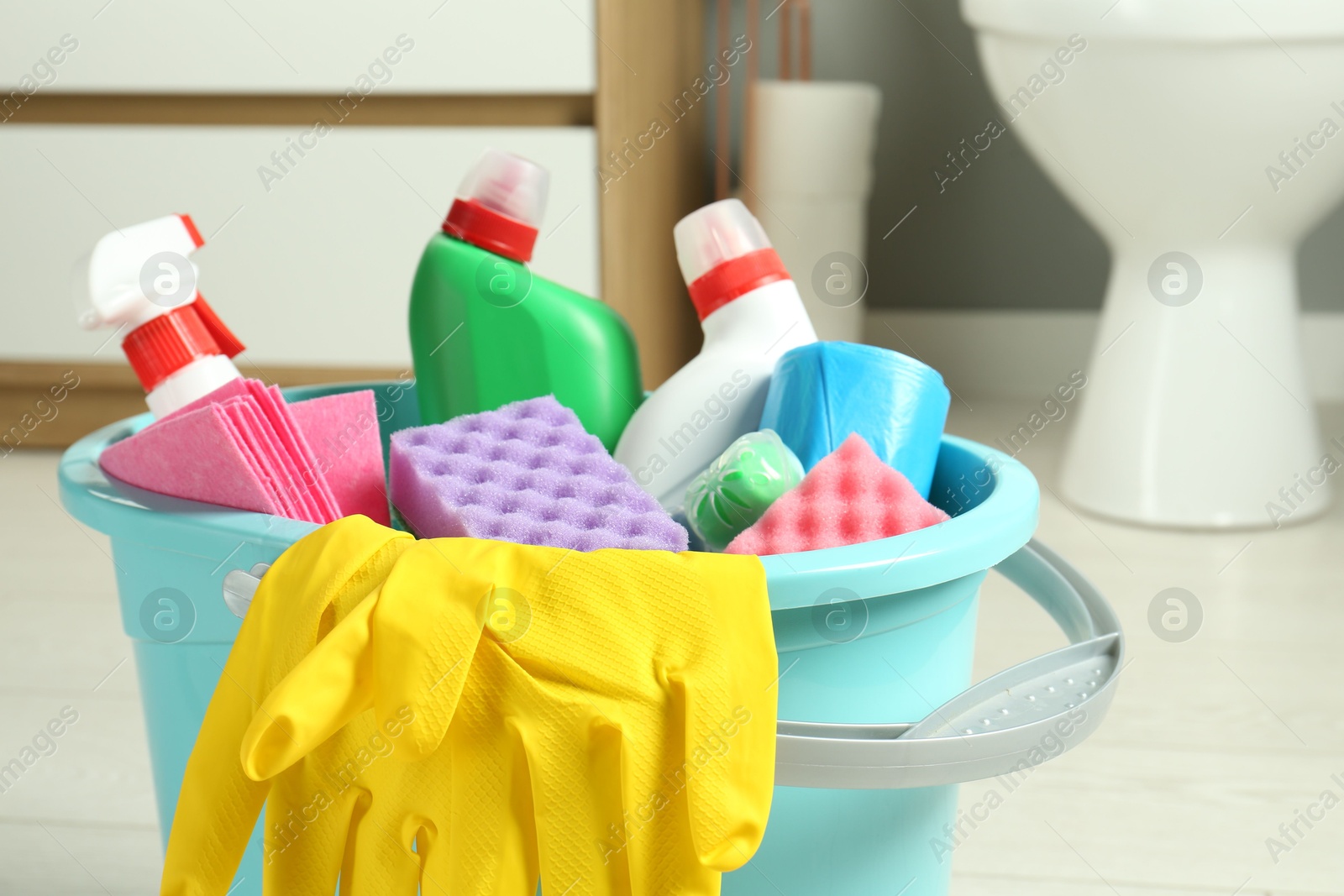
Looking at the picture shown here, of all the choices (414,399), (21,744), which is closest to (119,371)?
(21,744)

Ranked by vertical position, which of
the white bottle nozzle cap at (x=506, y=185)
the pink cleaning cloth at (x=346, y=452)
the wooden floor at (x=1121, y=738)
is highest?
the white bottle nozzle cap at (x=506, y=185)

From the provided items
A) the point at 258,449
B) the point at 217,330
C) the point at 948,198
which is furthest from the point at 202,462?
the point at 948,198

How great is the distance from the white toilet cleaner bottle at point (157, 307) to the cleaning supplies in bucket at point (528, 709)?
6.7 inches

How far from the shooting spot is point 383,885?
14.6 inches

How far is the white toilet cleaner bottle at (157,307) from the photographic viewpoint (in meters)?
0.48

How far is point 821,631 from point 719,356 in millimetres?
193

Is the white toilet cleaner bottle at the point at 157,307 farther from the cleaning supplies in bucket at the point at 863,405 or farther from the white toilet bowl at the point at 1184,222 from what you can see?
the white toilet bowl at the point at 1184,222

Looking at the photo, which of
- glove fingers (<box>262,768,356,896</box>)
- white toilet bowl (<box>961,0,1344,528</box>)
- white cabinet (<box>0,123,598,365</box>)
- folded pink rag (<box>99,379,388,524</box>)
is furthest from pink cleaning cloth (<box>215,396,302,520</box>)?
white toilet bowl (<box>961,0,1344,528</box>)

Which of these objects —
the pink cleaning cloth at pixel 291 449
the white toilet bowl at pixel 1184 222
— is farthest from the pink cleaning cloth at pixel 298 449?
the white toilet bowl at pixel 1184 222

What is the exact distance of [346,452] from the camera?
0.49m

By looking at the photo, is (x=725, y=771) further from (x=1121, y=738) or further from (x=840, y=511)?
(x=1121, y=738)

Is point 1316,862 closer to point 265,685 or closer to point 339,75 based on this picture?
point 265,685

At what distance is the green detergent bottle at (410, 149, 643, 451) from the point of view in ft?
1.82

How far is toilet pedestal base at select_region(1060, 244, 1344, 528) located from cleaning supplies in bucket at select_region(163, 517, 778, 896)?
0.84 meters
